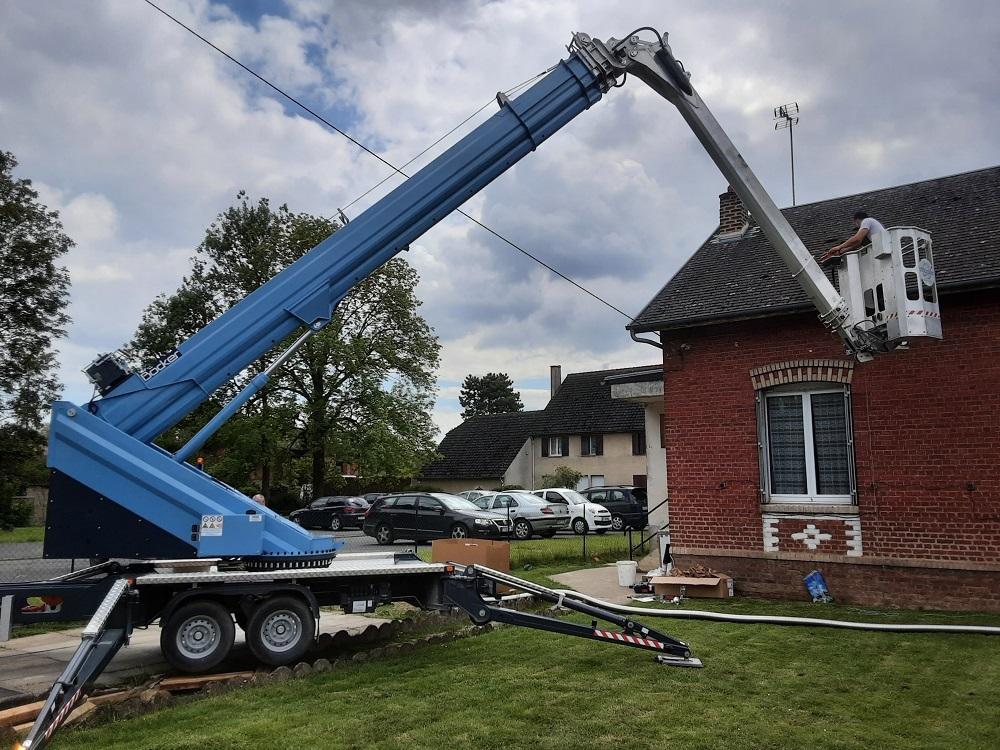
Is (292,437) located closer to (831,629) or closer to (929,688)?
(831,629)

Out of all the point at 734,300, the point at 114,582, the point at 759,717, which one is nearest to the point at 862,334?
the point at 734,300

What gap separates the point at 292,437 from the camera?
33312 mm

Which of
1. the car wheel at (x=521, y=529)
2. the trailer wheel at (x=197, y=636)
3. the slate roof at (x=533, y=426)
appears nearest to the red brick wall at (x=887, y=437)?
the trailer wheel at (x=197, y=636)

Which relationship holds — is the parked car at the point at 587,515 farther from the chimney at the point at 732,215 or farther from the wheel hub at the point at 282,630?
the wheel hub at the point at 282,630

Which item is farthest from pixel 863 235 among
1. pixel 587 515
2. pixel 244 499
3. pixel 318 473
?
pixel 318 473

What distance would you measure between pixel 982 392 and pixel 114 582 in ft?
32.6

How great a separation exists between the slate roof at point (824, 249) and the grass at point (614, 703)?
187 inches

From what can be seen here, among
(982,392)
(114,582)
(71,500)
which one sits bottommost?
(114,582)

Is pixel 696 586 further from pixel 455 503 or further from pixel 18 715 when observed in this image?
pixel 455 503

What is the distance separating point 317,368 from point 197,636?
1056 inches

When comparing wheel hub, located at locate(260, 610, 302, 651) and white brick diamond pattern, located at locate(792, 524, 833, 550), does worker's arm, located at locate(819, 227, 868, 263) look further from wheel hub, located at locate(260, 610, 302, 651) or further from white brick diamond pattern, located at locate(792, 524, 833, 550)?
wheel hub, located at locate(260, 610, 302, 651)

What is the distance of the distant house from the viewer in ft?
139

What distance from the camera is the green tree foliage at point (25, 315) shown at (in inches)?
1113

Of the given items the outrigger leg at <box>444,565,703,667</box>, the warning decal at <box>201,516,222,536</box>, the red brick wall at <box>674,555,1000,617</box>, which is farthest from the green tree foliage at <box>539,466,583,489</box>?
the warning decal at <box>201,516,222,536</box>
